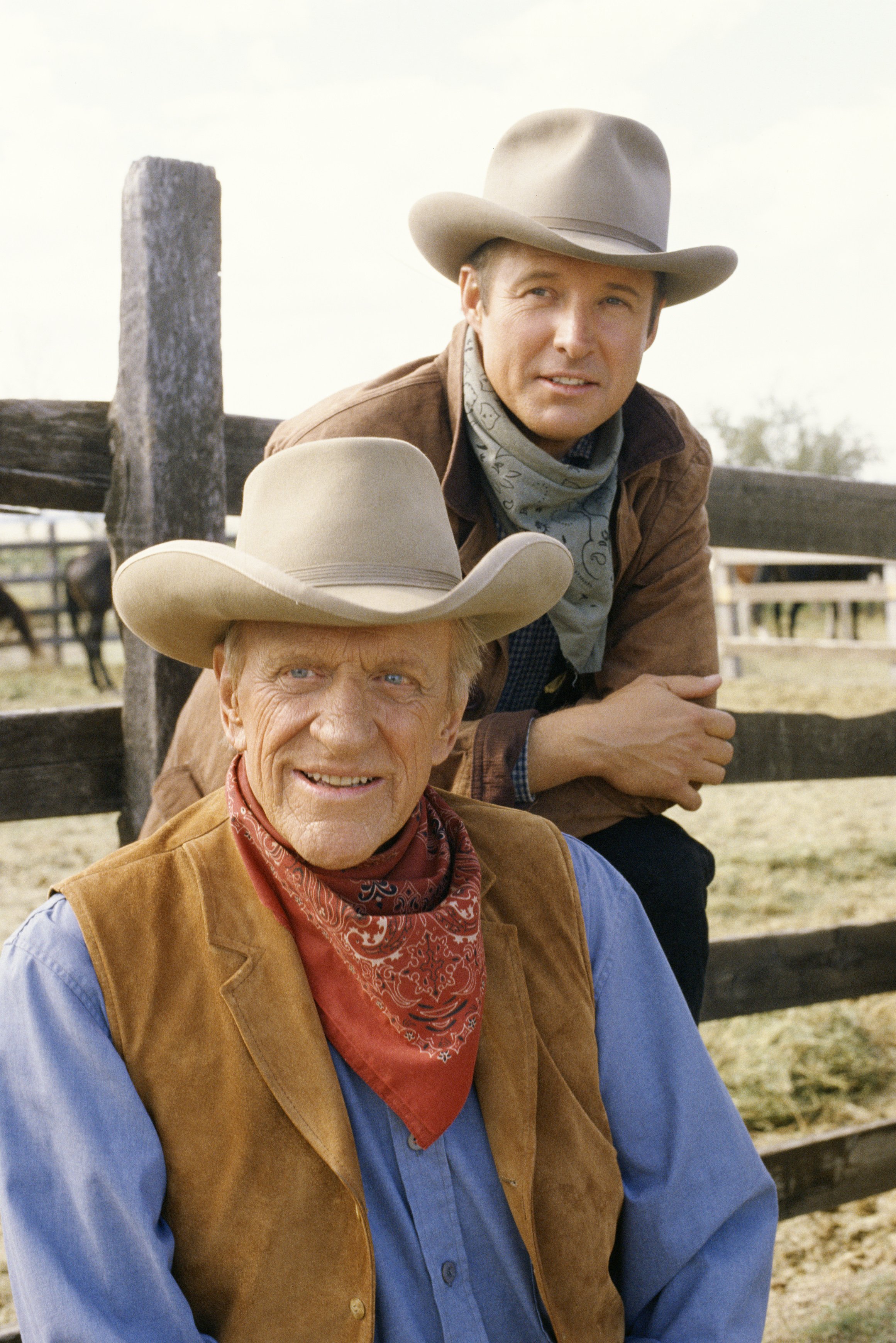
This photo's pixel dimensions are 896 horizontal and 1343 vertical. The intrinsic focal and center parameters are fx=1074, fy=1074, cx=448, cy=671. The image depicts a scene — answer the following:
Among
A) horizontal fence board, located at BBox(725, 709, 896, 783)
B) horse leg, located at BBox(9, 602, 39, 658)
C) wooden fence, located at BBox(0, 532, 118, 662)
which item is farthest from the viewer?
wooden fence, located at BBox(0, 532, 118, 662)

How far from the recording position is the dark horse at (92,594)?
14.3 meters

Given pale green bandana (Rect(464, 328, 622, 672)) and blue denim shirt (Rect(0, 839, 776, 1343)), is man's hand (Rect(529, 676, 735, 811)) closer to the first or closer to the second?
pale green bandana (Rect(464, 328, 622, 672))

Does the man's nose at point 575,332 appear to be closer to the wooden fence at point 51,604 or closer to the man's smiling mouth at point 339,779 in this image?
the man's smiling mouth at point 339,779

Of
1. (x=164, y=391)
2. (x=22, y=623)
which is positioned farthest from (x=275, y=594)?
(x=22, y=623)

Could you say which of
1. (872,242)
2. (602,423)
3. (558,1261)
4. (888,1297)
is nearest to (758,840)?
(888,1297)

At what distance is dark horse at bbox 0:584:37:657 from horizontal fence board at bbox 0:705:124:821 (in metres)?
13.2

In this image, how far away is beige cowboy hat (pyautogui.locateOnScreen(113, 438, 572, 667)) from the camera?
1421mm

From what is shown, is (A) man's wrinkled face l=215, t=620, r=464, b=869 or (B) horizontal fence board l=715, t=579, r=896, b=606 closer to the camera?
(A) man's wrinkled face l=215, t=620, r=464, b=869

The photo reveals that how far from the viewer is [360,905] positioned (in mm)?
1493

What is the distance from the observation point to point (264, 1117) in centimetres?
135

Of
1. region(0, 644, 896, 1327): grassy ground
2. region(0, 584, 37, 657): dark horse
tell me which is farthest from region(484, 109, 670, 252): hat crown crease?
region(0, 584, 37, 657): dark horse

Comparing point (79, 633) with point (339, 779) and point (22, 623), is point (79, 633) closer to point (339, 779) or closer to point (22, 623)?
point (22, 623)

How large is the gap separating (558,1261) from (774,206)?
27.7m

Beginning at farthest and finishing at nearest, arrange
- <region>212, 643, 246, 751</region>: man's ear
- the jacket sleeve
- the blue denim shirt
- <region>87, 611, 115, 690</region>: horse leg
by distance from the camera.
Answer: <region>87, 611, 115, 690</region>: horse leg → the jacket sleeve → <region>212, 643, 246, 751</region>: man's ear → the blue denim shirt
